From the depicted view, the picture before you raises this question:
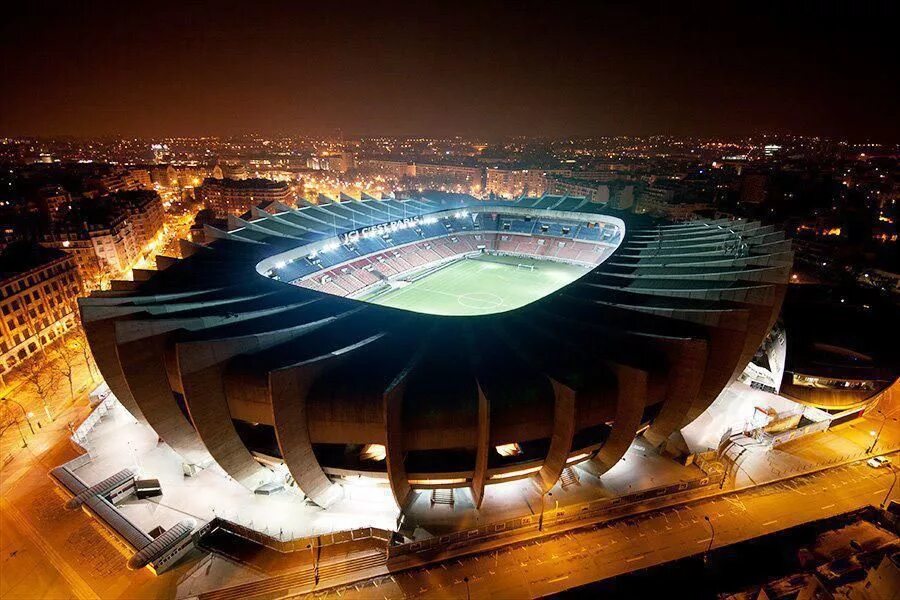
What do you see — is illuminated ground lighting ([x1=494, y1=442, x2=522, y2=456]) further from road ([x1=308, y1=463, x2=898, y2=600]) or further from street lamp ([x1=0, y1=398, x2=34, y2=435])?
street lamp ([x1=0, y1=398, x2=34, y2=435])

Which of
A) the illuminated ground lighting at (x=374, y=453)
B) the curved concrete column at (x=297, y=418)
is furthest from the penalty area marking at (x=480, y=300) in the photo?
the curved concrete column at (x=297, y=418)

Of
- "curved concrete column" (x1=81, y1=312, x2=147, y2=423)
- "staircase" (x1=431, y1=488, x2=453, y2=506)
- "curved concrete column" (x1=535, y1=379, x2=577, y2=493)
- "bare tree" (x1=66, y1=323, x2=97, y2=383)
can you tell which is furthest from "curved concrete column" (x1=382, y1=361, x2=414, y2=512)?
"bare tree" (x1=66, y1=323, x2=97, y2=383)

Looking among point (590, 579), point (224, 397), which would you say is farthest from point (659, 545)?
point (224, 397)

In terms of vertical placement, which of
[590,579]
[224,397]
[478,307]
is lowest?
[590,579]

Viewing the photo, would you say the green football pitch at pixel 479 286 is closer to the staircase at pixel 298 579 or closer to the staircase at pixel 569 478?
the staircase at pixel 569 478

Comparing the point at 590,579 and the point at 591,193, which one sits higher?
the point at 591,193

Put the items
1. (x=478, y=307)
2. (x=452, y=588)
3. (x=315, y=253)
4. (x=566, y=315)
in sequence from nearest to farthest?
(x=452, y=588) < (x=566, y=315) < (x=478, y=307) < (x=315, y=253)

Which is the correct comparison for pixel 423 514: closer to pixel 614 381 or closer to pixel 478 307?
pixel 614 381
